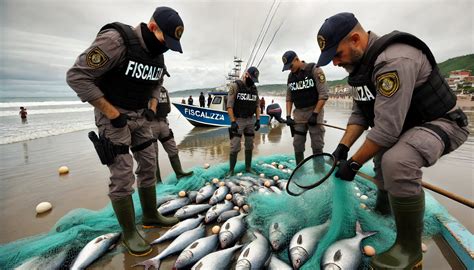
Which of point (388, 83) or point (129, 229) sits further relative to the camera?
point (129, 229)

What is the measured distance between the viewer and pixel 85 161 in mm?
7250

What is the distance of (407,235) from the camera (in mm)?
2125

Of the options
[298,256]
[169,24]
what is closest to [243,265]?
[298,256]

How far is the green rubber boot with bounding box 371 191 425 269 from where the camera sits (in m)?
2.08

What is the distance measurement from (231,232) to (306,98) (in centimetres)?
323

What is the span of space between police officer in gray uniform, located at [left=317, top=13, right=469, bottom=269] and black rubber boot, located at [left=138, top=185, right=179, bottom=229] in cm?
238

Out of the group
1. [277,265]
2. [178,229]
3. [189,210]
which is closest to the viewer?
[277,265]

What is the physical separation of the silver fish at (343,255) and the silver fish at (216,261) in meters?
0.91

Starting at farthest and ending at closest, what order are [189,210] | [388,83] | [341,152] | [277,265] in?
[189,210], [341,152], [277,265], [388,83]

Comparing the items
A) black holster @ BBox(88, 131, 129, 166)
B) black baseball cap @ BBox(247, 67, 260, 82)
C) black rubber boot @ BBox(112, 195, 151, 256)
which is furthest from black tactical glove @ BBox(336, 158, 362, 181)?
black baseball cap @ BBox(247, 67, 260, 82)

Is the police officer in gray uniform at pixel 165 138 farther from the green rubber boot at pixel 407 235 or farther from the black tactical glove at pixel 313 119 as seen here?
the green rubber boot at pixel 407 235

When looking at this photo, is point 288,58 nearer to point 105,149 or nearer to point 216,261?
point 105,149

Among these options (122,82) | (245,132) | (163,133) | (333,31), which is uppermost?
(333,31)

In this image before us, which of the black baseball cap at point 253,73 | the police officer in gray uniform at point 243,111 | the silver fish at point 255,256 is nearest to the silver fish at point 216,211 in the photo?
the silver fish at point 255,256
